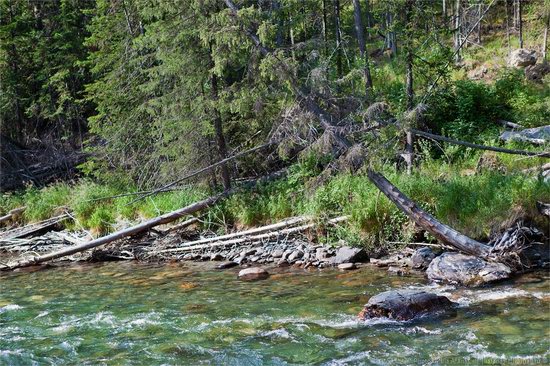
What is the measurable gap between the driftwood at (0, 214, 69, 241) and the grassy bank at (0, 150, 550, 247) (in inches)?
39.7

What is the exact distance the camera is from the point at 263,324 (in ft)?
25.3

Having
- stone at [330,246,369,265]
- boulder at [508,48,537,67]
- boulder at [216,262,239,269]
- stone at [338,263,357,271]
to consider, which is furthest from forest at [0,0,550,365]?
boulder at [508,48,537,67]

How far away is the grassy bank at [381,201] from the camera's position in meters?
10.7

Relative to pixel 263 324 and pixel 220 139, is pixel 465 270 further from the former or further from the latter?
pixel 220 139

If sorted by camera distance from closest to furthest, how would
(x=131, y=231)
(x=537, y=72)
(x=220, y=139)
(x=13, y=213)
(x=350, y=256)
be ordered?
(x=350, y=256) → (x=131, y=231) → (x=220, y=139) → (x=13, y=213) → (x=537, y=72)

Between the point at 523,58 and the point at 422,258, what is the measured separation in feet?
53.1

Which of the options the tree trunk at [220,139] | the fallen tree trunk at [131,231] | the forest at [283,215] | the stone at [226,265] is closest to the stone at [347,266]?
the forest at [283,215]

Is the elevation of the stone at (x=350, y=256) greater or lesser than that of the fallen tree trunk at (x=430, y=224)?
lesser

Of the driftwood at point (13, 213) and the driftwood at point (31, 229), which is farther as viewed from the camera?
the driftwood at point (13, 213)

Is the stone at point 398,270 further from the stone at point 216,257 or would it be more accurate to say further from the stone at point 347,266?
the stone at point 216,257

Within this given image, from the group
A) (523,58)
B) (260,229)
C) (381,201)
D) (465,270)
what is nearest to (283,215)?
(260,229)

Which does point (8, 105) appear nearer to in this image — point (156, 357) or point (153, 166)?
point (153, 166)

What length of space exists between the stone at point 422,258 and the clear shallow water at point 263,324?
660 mm

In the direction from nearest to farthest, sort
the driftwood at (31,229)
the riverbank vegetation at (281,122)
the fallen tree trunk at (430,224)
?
the fallen tree trunk at (430,224), the riverbank vegetation at (281,122), the driftwood at (31,229)
